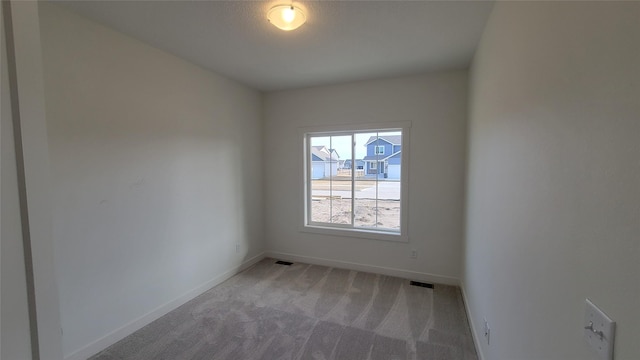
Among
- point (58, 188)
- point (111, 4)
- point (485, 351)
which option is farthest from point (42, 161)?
point (485, 351)

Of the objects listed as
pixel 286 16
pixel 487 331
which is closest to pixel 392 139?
pixel 286 16

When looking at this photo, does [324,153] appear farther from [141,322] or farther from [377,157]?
[141,322]

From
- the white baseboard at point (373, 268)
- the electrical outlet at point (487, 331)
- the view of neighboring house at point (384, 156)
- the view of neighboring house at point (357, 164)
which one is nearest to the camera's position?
the electrical outlet at point (487, 331)

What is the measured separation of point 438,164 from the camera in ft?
10.5

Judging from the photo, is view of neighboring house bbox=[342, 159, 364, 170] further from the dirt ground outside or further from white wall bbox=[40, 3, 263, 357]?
white wall bbox=[40, 3, 263, 357]

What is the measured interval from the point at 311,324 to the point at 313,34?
8.59 ft

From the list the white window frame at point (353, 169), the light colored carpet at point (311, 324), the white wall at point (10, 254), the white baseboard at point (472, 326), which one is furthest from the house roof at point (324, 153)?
the white wall at point (10, 254)

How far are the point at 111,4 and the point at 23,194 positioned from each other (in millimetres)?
1863

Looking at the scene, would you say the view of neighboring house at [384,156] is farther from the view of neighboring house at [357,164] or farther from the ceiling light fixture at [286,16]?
the ceiling light fixture at [286,16]

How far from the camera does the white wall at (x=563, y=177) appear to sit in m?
0.57

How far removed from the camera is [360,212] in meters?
3.75

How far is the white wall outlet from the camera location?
60 cm

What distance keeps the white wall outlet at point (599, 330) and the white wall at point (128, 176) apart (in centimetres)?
278

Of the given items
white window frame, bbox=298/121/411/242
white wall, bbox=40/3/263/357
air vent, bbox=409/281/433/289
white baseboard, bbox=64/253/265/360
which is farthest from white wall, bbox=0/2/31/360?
air vent, bbox=409/281/433/289
